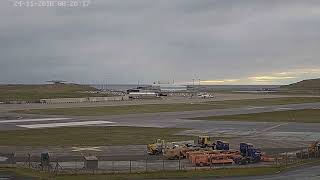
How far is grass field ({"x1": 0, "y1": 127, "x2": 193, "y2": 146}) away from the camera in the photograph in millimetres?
65438

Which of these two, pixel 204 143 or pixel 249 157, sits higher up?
pixel 204 143

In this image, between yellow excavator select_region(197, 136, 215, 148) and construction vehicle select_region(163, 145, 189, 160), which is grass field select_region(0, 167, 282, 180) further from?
yellow excavator select_region(197, 136, 215, 148)

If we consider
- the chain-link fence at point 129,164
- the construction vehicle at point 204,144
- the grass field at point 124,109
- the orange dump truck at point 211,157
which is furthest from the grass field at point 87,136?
the grass field at point 124,109

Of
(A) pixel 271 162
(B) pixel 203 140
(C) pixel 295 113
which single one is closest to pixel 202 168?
(A) pixel 271 162

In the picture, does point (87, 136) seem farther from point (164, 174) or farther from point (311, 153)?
point (311, 153)

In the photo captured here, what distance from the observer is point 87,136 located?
237 ft

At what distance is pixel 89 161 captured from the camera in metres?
45.3

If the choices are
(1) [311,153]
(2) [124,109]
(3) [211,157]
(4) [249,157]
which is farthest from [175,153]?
(2) [124,109]

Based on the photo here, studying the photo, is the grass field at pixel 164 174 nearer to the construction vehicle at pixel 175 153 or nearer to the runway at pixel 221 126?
the construction vehicle at pixel 175 153

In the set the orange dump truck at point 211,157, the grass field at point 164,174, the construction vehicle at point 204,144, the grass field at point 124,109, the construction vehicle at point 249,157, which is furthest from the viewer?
the grass field at point 124,109

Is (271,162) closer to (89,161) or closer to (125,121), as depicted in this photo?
(89,161)

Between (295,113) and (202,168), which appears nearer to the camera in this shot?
(202,168)

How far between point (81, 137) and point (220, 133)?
Result: 22.5 metres

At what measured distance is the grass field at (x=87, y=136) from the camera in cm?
6544
